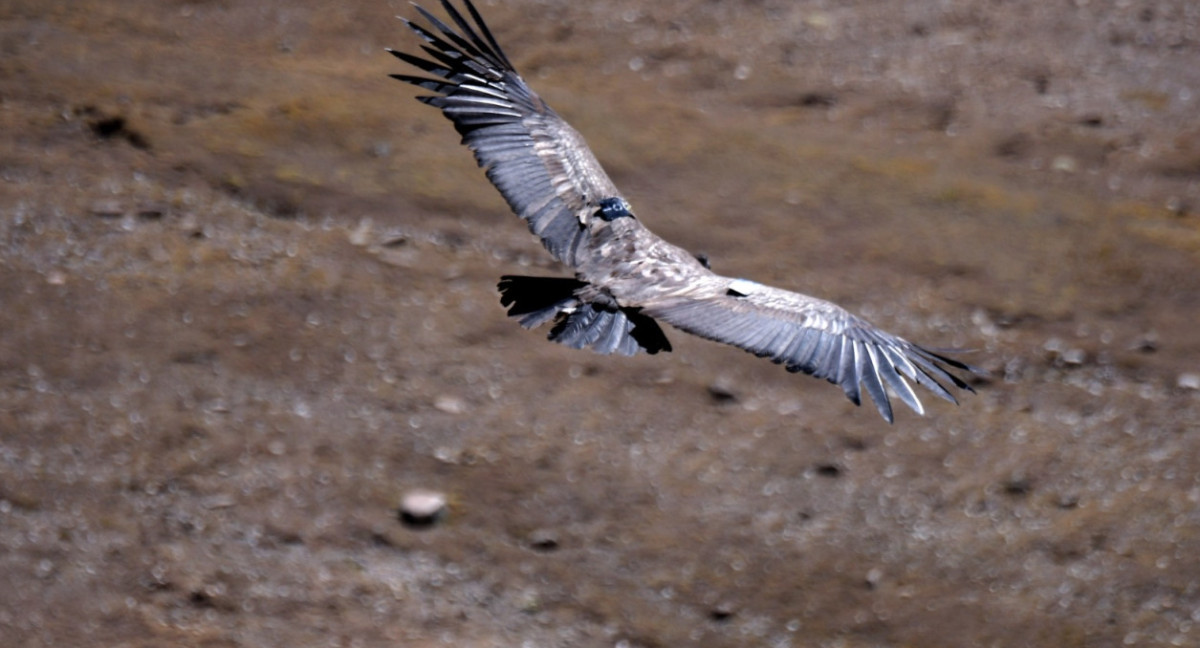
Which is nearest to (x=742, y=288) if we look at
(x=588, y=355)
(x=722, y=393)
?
(x=722, y=393)

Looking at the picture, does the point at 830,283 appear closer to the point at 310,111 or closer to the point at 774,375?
the point at 774,375

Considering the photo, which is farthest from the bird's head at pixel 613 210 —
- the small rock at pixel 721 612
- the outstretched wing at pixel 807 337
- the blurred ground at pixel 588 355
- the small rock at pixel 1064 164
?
the small rock at pixel 1064 164

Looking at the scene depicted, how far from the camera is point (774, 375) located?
7.30 m

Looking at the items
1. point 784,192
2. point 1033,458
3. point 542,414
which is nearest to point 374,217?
point 542,414

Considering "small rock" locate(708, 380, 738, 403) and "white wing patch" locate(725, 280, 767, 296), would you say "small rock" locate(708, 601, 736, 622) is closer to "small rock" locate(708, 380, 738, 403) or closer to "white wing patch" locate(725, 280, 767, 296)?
"small rock" locate(708, 380, 738, 403)

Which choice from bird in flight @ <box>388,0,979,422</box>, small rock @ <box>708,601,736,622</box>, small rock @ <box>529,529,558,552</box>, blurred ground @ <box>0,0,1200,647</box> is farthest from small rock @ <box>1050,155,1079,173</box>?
small rock @ <box>529,529,558,552</box>

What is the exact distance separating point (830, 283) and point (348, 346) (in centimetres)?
243

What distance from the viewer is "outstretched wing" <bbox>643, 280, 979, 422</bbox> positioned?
4816 millimetres

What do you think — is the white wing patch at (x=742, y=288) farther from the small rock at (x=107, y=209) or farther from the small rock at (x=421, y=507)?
the small rock at (x=107, y=209)

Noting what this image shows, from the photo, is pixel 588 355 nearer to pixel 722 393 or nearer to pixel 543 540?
pixel 722 393

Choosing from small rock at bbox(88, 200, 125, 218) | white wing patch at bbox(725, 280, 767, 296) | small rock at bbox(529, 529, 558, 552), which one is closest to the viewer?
white wing patch at bbox(725, 280, 767, 296)

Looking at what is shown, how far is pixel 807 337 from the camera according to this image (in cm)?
→ 493

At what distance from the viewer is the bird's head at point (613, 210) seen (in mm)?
5391

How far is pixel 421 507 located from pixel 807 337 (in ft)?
7.46
